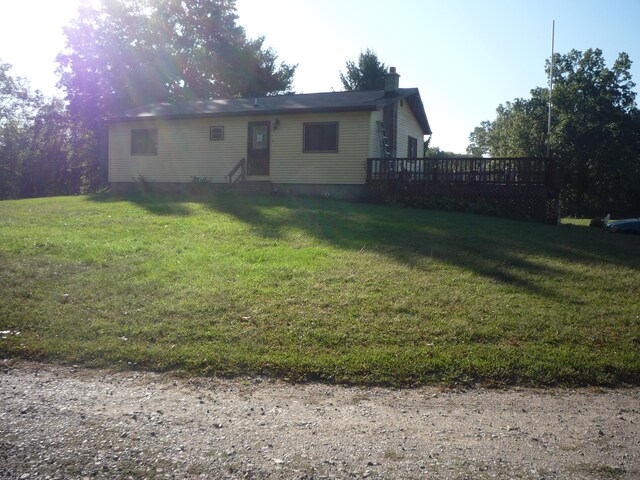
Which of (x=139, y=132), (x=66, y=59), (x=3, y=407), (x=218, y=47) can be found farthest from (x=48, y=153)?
(x=3, y=407)

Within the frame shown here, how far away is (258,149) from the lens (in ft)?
70.5

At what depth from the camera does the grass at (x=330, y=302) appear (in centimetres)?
554

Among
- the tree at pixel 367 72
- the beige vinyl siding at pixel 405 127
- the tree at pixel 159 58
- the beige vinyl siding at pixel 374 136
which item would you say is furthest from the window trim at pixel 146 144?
the tree at pixel 367 72

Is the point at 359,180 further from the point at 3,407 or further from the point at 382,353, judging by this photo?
the point at 3,407

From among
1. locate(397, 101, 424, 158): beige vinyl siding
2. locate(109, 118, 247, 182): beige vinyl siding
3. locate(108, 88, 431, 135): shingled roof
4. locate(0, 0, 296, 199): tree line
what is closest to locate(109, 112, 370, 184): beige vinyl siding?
locate(109, 118, 247, 182): beige vinyl siding

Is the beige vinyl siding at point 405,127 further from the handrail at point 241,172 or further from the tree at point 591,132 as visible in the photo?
the tree at point 591,132

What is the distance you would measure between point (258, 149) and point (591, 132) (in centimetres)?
2675

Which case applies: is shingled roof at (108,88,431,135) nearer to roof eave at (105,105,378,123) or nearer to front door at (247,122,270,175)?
roof eave at (105,105,378,123)

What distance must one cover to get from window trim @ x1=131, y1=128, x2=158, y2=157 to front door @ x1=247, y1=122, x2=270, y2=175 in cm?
451

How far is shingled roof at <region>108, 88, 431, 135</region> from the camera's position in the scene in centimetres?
1988

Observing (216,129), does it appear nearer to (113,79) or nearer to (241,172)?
(241,172)

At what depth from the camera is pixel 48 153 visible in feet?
152

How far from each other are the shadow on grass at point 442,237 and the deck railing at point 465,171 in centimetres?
219

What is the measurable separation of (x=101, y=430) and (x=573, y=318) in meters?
5.24
